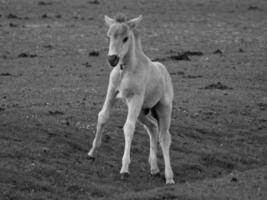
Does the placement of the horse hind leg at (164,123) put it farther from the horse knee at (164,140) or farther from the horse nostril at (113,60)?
the horse nostril at (113,60)

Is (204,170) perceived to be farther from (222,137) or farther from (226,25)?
(226,25)

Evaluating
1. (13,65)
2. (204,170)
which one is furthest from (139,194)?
(13,65)

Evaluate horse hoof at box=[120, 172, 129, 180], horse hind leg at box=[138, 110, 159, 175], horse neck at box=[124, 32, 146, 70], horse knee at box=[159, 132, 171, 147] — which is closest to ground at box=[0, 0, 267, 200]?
horse hoof at box=[120, 172, 129, 180]

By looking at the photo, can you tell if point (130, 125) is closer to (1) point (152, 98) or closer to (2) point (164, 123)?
(1) point (152, 98)

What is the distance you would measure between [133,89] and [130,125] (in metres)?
0.66

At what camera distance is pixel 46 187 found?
1155 cm

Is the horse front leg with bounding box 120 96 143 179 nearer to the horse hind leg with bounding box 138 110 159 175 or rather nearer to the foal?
the foal

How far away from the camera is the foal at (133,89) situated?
1283 cm

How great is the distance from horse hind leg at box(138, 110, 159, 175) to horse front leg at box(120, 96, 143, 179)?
2.86ft

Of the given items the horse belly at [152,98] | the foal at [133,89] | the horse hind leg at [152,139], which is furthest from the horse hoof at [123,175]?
the horse belly at [152,98]

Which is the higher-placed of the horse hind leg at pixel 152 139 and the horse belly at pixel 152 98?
the horse belly at pixel 152 98

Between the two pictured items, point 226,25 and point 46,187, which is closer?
point 46,187

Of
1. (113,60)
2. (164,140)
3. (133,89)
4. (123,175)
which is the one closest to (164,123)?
(164,140)

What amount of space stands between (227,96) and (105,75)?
14.9 ft
